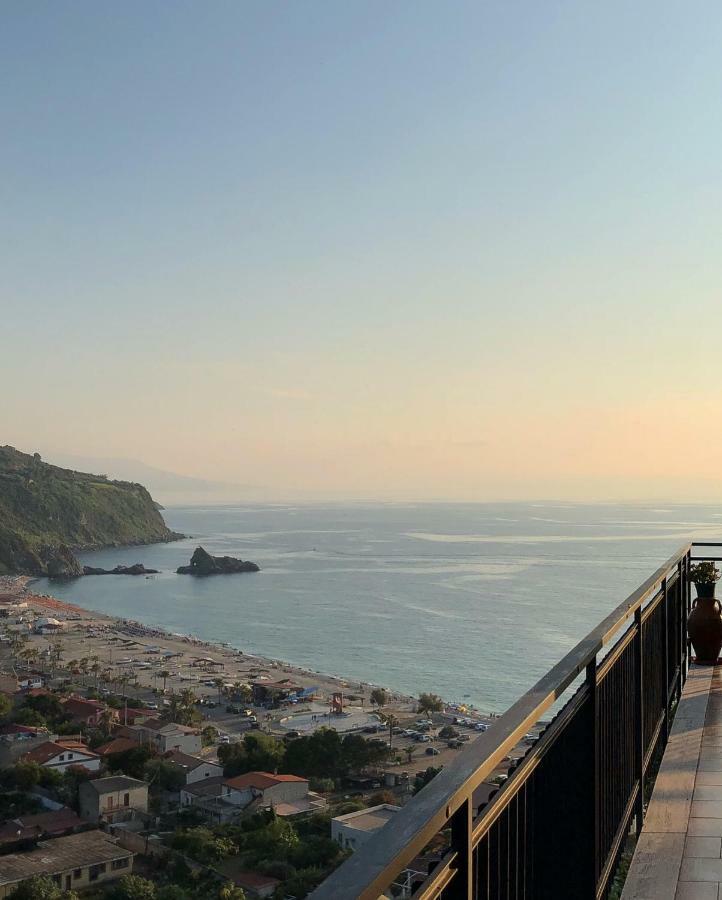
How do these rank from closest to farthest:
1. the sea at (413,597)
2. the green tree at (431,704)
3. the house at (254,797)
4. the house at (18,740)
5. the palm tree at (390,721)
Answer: the house at (254,797) < the house at (18,740) < the palm tree at (390,721) < the green tree at (431,704) < the sea at (413,597)

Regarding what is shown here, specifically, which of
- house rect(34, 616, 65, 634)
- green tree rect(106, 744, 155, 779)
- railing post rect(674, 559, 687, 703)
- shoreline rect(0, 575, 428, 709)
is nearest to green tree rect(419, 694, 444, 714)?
shoreline rect(0, 575, 428, 709)

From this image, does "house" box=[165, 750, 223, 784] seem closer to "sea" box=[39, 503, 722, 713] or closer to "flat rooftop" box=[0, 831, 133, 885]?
"flat rooftop" box=[0, 831, 133, 885]

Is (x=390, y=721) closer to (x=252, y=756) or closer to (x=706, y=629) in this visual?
(x=252, y=756)

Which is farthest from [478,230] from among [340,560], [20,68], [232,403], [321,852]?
[232,403]

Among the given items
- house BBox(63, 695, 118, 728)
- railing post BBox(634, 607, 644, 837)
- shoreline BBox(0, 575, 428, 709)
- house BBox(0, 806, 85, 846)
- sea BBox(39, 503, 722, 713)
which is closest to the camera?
railing post BBox(634, 607, 644, 837)

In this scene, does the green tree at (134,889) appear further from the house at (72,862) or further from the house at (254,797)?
the house at (254,797)

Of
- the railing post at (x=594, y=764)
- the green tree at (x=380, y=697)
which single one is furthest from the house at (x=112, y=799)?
the railing post at (x=594, y=764)

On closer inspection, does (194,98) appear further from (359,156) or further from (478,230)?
(478,230)
